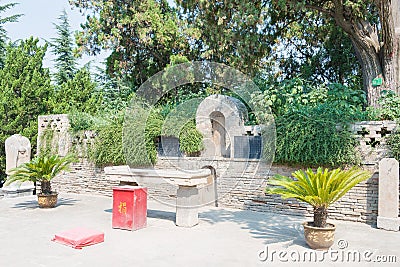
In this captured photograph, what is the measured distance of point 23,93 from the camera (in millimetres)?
11844

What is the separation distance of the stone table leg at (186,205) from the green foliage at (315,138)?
2.14 meters

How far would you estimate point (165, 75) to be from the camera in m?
11.0

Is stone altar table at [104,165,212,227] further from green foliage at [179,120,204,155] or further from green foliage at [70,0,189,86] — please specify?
green foliage at [70,0,189,86]

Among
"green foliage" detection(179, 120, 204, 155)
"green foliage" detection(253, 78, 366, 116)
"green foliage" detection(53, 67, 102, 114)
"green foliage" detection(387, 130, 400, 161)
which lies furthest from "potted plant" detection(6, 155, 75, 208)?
"green foliage" detection(387, 130, 400, 161)

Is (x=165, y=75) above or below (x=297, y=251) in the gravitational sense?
above

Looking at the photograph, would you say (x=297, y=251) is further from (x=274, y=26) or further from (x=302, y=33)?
(x=302, y=33)

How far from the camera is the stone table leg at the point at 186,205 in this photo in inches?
236

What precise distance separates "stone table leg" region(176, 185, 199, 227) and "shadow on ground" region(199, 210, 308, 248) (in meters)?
0.61

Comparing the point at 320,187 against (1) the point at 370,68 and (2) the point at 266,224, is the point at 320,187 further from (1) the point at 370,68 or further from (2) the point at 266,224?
(1) the point at 370,68

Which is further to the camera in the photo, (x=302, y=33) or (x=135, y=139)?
(x=302, y=33)

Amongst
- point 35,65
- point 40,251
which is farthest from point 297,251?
point 35,65

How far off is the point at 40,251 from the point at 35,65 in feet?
31.4

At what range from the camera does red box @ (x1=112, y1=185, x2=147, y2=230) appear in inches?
227

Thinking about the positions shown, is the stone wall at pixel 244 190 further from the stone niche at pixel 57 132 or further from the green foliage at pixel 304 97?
the green foliage at pixel 304 97
